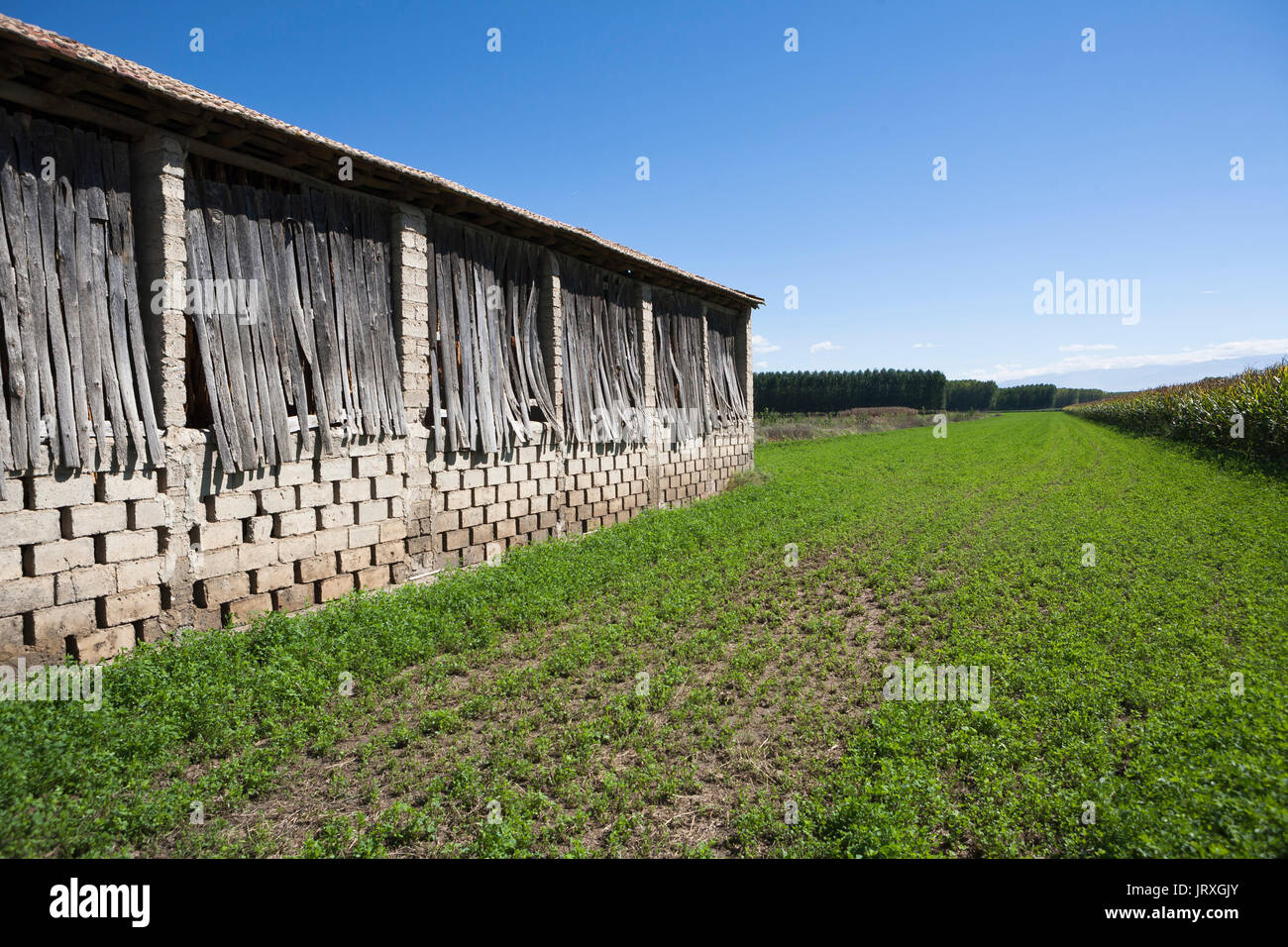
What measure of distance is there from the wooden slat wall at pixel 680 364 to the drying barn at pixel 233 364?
4.17 meters

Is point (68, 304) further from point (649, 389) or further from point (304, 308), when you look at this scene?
point (649, 389)

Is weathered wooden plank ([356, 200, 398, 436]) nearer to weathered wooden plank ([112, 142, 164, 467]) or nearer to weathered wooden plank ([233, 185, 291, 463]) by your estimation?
weathered wooden plank ([233, 185, 291, 463])

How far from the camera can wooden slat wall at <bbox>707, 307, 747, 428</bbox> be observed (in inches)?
728

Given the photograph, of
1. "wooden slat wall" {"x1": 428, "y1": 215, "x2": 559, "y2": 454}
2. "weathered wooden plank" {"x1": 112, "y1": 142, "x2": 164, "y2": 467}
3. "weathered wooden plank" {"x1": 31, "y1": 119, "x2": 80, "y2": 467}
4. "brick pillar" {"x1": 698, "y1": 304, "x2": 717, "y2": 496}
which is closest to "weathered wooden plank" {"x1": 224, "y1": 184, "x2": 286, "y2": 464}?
"weathered wooden plank" {"x1": 112, "y1": 142, "x2": 164, "y2": 467}

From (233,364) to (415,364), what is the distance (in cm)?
243

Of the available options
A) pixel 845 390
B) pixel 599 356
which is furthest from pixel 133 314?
pixel 845 390

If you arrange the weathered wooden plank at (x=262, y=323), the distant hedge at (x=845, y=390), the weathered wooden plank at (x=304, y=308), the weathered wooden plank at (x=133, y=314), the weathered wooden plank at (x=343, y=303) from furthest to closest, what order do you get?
the distant hedge at (x=845, y=390)
the weathered wooden plank at (x=343, y=303)
the weathered wooden plank at (x=304, y=308)
the weathered wooden plank at (x=262, y=323)
the weathered wooden plank at (x=133, y=314)

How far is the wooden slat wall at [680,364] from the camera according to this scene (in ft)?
52.4

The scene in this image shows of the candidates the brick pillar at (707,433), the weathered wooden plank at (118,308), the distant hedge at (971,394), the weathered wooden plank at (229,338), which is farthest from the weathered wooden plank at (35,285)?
the distant hedge at (971,394)

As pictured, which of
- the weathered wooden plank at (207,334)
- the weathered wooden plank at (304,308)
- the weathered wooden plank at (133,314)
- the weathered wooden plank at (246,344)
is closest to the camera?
the weathered wooden plank at (133,314)

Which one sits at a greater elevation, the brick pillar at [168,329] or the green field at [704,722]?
the brick pillar at [168,329]

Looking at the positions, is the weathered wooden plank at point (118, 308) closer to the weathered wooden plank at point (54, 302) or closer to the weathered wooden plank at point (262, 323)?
the weathered wooden plank at point (54, 302)
